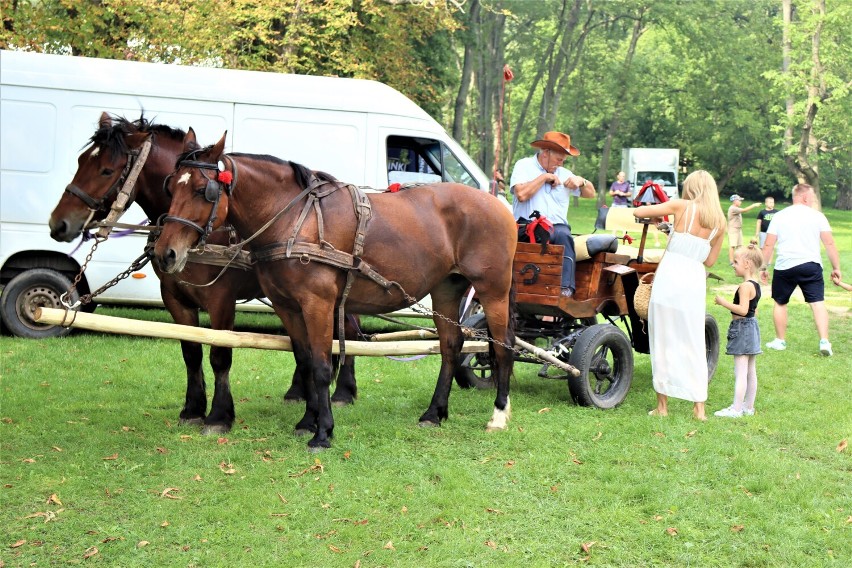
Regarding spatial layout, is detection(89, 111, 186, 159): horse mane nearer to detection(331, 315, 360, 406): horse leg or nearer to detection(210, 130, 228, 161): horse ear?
detection(210, 130, 228, 161): horse ear

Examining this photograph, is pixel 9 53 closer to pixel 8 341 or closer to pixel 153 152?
pixel 8 341

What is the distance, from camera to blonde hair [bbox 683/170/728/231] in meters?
7.43

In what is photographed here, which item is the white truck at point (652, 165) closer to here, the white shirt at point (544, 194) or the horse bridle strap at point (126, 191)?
the white shirt at point (544, 194)

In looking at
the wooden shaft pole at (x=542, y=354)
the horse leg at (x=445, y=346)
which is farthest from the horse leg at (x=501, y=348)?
the horse leg at (x=445, y=346)

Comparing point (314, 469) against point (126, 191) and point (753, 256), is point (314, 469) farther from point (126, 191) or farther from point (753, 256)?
point (753, 256)

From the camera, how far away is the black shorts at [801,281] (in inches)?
438

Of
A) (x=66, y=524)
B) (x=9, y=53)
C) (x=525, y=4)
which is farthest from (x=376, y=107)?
(x=525, y=4)

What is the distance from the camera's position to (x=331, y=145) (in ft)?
36.8

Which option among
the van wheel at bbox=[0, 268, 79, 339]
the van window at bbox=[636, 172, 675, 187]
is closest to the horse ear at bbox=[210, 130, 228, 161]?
the van wheel at bbox=[0, 268, 79, 339]

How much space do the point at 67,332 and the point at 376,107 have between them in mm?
4389

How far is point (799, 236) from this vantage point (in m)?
11.1

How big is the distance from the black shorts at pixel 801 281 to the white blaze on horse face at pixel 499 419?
5164mm

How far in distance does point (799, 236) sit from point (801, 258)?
256 millimetres

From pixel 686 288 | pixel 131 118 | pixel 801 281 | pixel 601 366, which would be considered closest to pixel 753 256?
→ pixel 686 288
